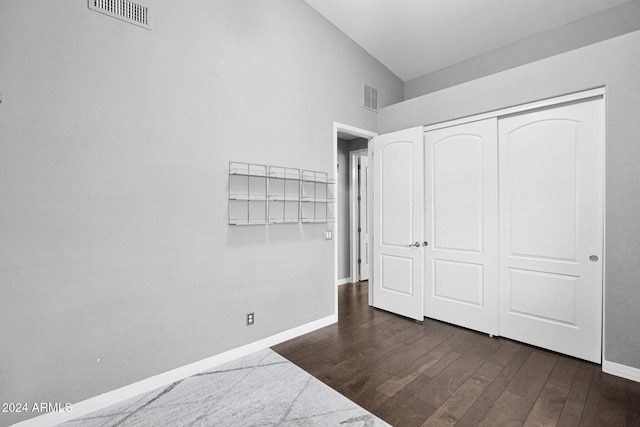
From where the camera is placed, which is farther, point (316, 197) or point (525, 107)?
point (316, 197)

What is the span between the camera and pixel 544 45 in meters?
3.21

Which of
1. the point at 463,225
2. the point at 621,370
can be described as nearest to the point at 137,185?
the point at 463,225

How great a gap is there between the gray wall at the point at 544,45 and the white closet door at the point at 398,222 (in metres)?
1.16

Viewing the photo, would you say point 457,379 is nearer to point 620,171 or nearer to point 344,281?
point 620,171

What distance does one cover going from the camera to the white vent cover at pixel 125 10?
6.53 ft

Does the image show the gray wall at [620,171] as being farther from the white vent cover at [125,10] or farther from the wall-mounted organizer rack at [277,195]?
the white vent cover at [125,10]

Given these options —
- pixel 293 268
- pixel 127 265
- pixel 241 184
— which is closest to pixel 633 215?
pixel 293 268

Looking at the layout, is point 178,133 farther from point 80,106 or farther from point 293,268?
point 293,268

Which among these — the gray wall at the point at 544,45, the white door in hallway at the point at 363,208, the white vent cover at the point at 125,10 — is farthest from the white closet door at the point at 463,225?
the white vent cover at the point at 125,10

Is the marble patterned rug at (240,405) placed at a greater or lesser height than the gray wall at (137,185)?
lesser

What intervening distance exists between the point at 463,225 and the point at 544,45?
216 cm

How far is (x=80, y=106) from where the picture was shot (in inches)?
76.2

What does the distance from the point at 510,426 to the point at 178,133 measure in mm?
3060

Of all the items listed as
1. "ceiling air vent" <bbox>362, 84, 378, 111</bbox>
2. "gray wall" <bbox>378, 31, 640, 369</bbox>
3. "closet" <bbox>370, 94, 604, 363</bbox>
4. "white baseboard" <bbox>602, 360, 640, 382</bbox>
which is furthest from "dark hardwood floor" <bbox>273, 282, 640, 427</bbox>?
"ceiling air vent" <bbox>362, 84, 378, 111</bbox>
